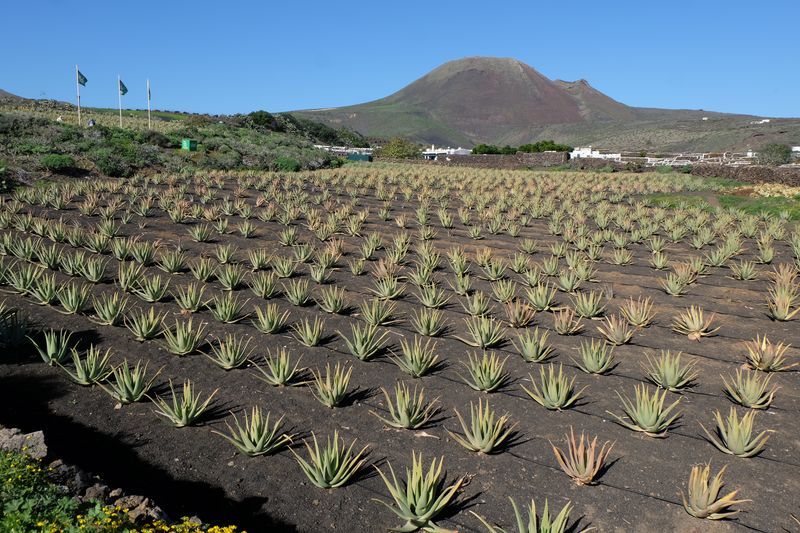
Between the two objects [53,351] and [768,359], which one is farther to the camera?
[768,359]

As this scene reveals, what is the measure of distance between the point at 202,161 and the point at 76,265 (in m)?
23.3

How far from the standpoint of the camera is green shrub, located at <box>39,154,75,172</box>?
2120 centimetres

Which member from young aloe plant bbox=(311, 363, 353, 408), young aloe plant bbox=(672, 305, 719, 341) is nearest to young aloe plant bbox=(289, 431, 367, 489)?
young aloe plant bbox=(311, 363, 353, 408)

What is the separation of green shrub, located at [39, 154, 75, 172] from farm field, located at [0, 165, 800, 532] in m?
10.0

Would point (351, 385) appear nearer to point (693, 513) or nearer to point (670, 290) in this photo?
point (693, 513)

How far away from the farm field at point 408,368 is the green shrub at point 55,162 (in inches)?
395

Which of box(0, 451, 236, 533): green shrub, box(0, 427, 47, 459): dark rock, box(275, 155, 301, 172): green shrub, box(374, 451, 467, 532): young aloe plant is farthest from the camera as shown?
box(275, 155, 301, 172): green shrub

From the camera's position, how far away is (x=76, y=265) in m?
9.09

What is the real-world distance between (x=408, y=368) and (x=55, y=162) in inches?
806

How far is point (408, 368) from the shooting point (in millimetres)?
6086

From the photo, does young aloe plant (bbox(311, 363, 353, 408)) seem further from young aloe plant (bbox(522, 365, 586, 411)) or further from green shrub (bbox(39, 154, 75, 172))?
green shrub (bbox(39, 154, 75, 172))

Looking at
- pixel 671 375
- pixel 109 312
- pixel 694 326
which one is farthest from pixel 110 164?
pixel 671 375

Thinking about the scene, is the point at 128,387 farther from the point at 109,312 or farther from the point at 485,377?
the point at 485,377

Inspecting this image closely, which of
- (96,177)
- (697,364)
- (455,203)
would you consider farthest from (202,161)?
(697,364)
